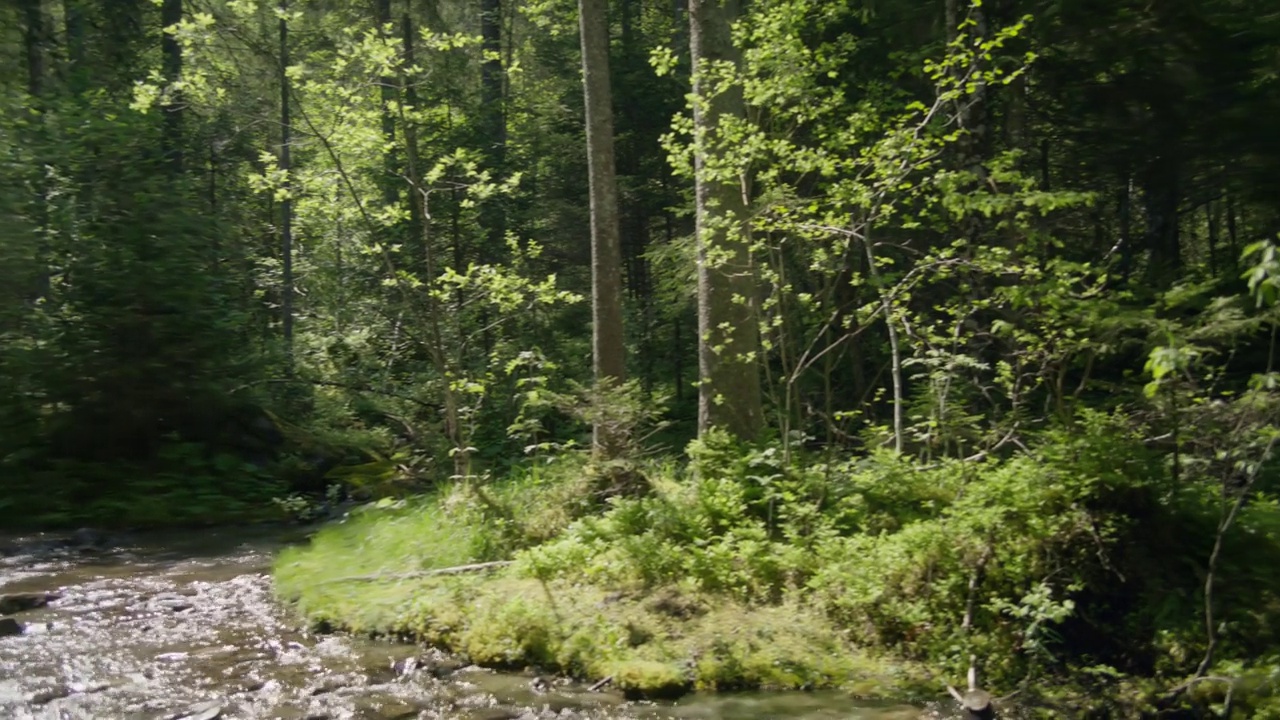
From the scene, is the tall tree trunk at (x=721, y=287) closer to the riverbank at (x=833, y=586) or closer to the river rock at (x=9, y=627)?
the riverbank at (x=833, y=586)

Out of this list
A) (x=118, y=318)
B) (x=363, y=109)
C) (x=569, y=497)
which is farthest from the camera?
(x=118, y=318)

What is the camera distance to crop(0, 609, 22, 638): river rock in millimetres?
8070

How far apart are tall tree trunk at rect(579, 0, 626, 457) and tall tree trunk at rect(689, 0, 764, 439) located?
4.10ft

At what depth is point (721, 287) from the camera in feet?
31.8

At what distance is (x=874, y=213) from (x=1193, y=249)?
668 inches

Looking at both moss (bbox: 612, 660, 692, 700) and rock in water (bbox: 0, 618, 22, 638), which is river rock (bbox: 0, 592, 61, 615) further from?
moss (bbox: 612, 660, 692, 700)

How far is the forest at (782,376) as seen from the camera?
6672 millimetres

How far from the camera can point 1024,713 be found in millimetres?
5984

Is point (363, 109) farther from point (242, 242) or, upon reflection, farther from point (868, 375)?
point (242, 242)

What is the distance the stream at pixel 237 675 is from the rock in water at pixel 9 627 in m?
0.03

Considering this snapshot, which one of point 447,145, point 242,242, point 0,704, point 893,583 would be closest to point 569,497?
point 893,583

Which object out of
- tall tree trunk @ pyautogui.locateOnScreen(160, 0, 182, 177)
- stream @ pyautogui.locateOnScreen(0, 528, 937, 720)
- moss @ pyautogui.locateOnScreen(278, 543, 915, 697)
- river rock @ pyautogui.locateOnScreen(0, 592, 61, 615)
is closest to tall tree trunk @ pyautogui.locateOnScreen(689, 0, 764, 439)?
moss @ pyautogui.locateOnScreen(278, 543, 915, 697)

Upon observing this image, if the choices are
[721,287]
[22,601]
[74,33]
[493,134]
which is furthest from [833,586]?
[74,33]

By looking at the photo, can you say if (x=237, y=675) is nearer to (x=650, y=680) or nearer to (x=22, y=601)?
(x=650, y=680)
